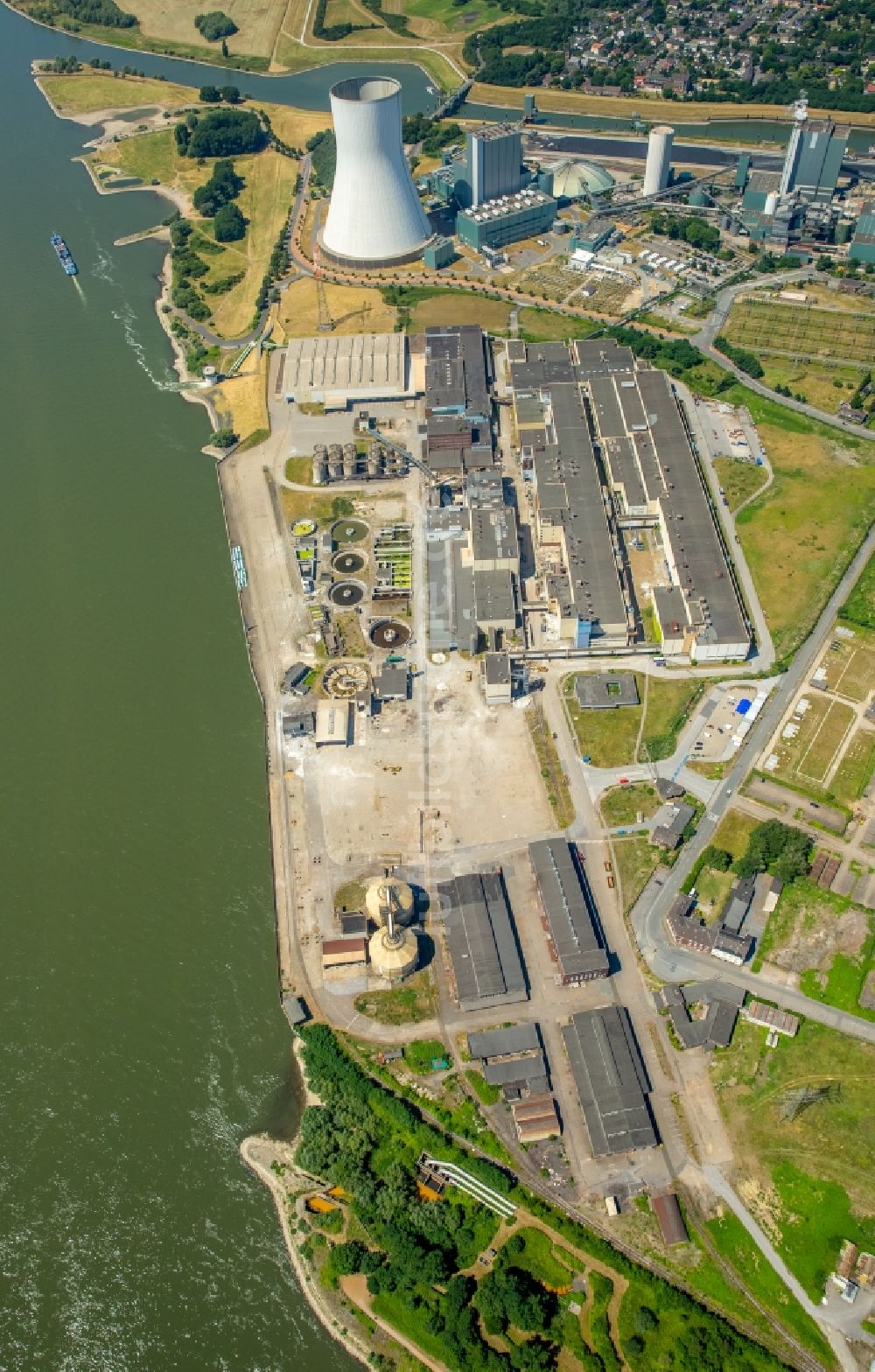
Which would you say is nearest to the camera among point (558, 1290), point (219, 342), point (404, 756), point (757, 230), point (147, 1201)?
point (558, 1290)

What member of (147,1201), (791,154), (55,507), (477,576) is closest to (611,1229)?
(147,1201)

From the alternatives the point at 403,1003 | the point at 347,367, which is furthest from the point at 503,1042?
the point at 347,367

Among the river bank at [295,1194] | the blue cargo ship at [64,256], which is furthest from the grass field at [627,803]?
the blue cargo ship at [64,256]

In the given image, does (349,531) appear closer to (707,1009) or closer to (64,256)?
(707,1009)

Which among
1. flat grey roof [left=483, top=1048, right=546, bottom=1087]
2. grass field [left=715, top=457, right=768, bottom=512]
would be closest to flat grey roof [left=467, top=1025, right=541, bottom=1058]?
flat grey roof [left=483, top=1048, right=546, bottom=1087]

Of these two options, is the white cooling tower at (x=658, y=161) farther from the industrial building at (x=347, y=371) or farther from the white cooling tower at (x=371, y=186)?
the industrial building at (x=347, y=371)

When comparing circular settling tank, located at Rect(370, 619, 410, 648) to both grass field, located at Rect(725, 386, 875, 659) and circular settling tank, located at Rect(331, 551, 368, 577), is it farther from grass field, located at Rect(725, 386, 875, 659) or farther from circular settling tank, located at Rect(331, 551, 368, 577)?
grass field, located at Rect(725, 386, 875, 659)

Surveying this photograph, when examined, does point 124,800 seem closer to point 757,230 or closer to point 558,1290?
point 558,1290
